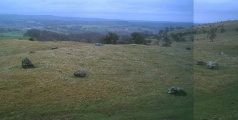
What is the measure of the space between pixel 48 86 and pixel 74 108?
8033mm

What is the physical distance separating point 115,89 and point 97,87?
214cm

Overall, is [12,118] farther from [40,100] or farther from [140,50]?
[140,50]

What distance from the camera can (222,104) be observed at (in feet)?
92.4

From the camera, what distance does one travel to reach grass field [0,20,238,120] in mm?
24828

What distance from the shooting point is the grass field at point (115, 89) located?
24.8 m

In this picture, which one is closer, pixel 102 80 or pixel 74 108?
pixel 74 108

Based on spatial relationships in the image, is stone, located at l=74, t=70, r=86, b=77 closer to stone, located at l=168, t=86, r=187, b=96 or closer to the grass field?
the grass field

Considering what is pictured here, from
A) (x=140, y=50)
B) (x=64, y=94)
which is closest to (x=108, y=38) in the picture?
(x=140, y=50)

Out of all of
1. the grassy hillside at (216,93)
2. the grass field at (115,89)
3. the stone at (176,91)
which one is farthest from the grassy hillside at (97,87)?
the grassy hillside at (216,93)

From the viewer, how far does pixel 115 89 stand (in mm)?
33594

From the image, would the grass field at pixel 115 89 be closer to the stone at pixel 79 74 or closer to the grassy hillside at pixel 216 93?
the grassy hillside at pixel 216 93

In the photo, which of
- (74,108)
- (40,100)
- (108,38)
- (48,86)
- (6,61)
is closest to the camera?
(74,108)

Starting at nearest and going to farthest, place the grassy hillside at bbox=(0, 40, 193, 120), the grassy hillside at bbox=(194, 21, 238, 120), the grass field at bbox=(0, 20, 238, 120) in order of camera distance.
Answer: the grass field at bbox=(0, 20, 238, 120)
the grassy hillside at bbox=(194, 21, 238, 120)
the grassy hillside at bbox=(0, 40, 193, 120)

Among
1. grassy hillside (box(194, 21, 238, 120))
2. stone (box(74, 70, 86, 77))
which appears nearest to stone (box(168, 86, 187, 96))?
grassy hillside (box(194, 21, 238, 120))
